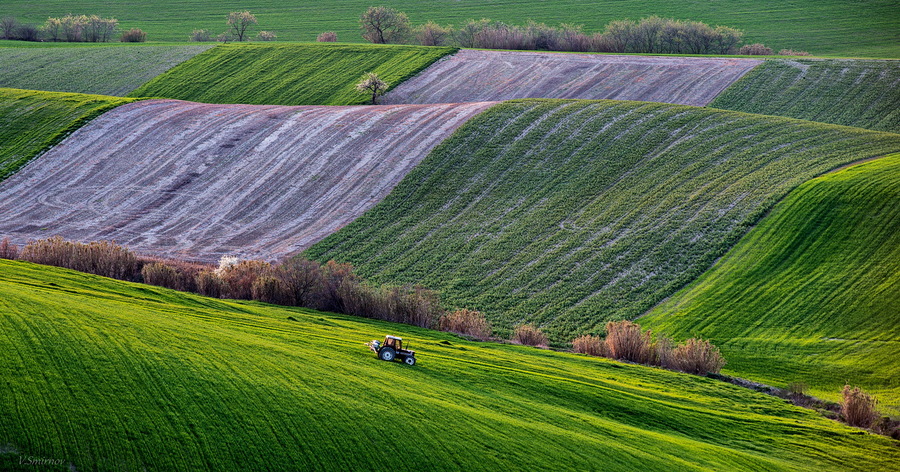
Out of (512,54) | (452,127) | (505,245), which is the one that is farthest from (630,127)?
(512,54)

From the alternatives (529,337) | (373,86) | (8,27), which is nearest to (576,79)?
(373,86)

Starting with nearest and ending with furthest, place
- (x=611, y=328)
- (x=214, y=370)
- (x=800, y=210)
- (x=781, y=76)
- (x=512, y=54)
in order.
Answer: (x=214, y=370) < (x=611, y=328) < (x=800, y=210) < (x=781, y=76) < (x=512, y=54)

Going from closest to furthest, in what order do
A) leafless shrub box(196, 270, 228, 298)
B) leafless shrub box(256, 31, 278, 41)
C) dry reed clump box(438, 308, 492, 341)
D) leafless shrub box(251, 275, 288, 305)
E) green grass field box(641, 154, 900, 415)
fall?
green grass field box(641, 154, 900, 415), dry reed clump box(438, 308, 492, 341), leafless shrub box(251, 275, 288, 305), leafless shrub box(196, 270, 228, 298), leafless shrub box(256, 31, 278, 41)

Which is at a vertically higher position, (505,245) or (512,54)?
(512,54)

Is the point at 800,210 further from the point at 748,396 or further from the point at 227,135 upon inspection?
the point at 227,135

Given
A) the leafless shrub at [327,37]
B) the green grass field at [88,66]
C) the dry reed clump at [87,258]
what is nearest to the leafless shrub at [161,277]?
the dry reed clump at [87,258]

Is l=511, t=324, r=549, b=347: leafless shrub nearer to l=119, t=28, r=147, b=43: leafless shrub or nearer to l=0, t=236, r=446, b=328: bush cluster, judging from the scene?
l=0, t=236, r=446, b=328: bush cluster

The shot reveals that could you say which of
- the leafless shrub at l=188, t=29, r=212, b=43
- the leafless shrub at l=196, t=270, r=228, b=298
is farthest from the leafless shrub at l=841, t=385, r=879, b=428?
the leafless shrub at l=188, t=29, r=212, b=43

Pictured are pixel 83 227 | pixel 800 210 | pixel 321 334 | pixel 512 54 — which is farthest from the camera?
pixel 512 54
